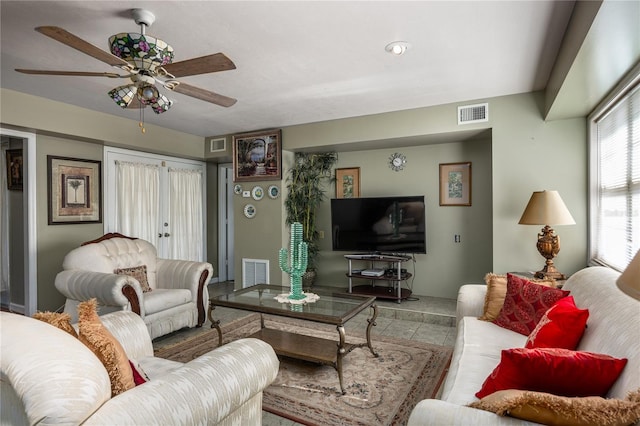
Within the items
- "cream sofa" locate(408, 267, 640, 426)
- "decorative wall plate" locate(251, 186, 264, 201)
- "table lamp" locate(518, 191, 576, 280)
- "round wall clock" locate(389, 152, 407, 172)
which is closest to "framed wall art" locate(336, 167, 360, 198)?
"round wall clock" locate(389, 152, 407, 172)

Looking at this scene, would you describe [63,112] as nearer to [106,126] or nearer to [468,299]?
[106,126]

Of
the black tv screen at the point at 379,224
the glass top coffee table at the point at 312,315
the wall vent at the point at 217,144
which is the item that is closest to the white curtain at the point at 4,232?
the wall vent at the point at 217,144

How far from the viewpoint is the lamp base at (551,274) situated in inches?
129

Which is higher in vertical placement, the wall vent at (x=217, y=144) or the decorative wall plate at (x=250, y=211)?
the wall vent at (x=217, y=144)

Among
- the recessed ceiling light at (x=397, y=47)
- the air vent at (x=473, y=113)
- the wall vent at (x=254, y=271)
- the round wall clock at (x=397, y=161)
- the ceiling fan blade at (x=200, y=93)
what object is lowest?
the wall vent at (x=254, y=271)

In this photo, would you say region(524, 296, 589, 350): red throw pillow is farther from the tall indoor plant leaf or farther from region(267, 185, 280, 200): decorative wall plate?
region(267, 185, 280, 200): decorative wall plate

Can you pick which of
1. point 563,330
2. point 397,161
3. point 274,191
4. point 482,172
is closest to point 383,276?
point 397,161

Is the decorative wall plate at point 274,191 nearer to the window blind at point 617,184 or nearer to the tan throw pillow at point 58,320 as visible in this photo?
the window blind at point 617,184

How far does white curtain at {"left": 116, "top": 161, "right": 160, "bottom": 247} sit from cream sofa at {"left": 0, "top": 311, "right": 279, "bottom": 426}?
13.0 feet

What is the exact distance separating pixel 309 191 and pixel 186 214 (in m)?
2.10

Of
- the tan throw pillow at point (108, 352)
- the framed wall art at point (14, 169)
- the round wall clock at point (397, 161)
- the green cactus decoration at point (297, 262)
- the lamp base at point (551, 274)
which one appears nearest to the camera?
the tan throw pillow at point (108, 352)

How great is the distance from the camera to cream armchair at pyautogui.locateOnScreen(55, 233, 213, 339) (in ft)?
10.4

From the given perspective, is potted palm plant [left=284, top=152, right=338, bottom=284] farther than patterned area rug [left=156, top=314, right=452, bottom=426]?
Yes

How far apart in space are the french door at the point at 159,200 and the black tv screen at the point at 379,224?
246cm
